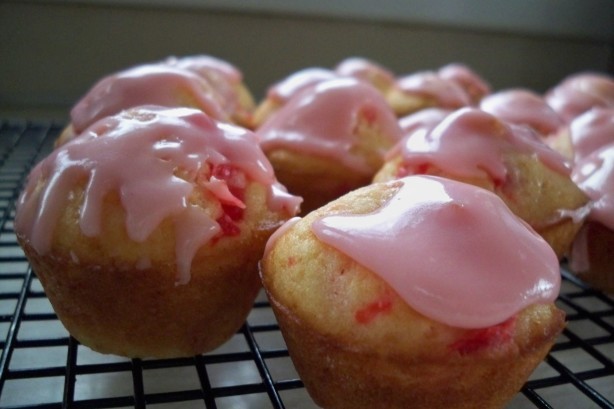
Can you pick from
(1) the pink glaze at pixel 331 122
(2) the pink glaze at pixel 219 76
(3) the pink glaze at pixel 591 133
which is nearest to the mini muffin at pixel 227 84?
(2) the pink glaze at pixel 219 76

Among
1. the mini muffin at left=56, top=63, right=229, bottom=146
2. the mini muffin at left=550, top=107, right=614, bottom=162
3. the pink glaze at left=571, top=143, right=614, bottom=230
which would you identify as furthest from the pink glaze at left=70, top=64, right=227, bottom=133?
the mini muffin at left=550, top=107, right=614, bottom=162

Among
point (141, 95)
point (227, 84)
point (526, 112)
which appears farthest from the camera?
point (227, 84)

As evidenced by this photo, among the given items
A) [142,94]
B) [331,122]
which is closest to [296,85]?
[331,122]

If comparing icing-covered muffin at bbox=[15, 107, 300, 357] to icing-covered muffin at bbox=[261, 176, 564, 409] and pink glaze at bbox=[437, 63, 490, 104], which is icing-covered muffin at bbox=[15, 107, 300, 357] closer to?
icing-covered muffin at bbox=[261, 176, 564, 409]

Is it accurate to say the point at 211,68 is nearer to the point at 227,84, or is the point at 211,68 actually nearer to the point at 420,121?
the point at 227,84

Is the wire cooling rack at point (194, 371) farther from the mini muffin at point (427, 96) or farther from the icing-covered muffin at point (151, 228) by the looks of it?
the mini muffin at point (427, 96)

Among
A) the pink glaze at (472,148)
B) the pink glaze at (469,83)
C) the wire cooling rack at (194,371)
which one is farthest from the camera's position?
the pink glaze at (469,83)
